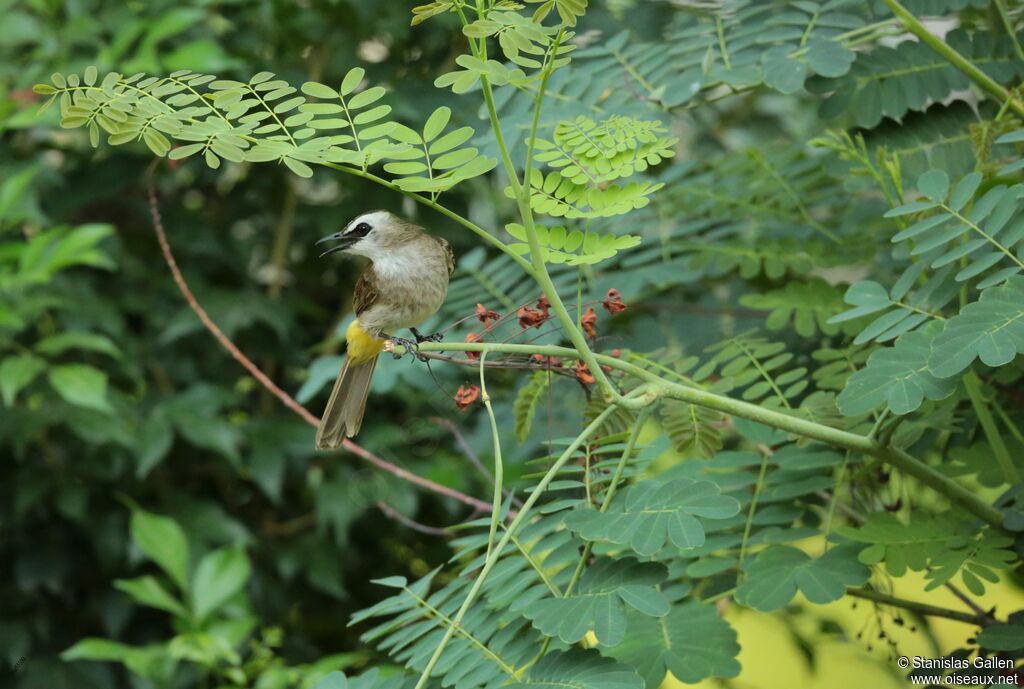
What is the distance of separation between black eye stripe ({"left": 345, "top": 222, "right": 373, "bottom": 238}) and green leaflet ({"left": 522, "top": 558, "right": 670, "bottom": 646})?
2.11 ft

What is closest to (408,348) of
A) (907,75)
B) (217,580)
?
(907,75)

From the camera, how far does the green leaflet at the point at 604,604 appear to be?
3.34ft

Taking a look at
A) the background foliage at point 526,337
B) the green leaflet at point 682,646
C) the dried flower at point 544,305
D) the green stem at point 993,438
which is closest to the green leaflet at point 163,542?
the background foliage at point 526,337

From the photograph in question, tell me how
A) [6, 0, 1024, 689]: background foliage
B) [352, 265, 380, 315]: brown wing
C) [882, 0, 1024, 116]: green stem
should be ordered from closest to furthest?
[6, 0, 1024, 689]: background foliage, [882, 0, 1024, 116]: green stem, [352, 265, 380, 315]: brown wing

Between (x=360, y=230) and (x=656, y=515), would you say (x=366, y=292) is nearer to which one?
(x=360, y=230)

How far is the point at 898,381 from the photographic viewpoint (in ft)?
3.76

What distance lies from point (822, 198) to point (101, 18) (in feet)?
5.57

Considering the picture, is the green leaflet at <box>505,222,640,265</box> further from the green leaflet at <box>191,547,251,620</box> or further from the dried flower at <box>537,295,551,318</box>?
the green leaflet at <box>191,547,251,620</box>

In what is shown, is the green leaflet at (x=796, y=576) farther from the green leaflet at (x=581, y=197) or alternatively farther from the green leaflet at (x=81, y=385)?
the green leaflet at (x=81, y=385)

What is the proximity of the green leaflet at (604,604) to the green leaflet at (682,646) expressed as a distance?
0.18m

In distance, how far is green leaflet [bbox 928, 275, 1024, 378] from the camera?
1053 mm

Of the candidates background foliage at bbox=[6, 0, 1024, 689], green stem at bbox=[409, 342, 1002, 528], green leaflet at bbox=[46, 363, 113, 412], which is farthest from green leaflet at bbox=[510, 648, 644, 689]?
green leaflet at bbox=[46, 363, 113, 412]

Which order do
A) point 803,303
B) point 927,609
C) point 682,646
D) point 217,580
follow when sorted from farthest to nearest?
point 217,580 < point 803,303 < point 927,609 < point 682,646

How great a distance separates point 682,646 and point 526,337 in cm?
46
